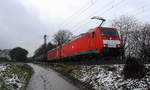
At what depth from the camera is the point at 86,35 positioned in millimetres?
20922

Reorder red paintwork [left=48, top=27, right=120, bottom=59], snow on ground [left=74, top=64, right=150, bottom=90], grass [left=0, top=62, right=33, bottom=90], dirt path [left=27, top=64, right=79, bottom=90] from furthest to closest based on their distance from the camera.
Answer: red paintwork [left=48, top=27, right=120, bottom=59], dirt path [left=27, top=64, right=79, bottom=90], grass [left=0, top=62, right=33, bottom=90], snow on ground [left=74, top=64, right=150, bottom=90]

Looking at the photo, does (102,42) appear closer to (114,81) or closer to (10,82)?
(114,81)

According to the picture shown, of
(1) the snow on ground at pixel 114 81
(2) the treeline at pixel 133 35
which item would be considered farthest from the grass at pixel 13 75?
(2) the treeline at pixel 133 35

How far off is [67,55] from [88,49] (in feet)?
28.2

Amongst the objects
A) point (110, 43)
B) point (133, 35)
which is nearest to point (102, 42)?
point (110, 43)

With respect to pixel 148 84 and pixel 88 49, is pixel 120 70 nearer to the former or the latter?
pixel 148 84

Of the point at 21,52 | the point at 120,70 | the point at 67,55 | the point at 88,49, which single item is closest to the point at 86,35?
the point at 88,49

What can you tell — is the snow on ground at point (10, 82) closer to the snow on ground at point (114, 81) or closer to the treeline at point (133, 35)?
the snow on ground at point (114, 81)

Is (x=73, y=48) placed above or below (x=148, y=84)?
above

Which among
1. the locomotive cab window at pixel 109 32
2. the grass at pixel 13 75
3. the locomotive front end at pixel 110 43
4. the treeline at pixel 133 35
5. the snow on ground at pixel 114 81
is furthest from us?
the treeline at pixel 133 35

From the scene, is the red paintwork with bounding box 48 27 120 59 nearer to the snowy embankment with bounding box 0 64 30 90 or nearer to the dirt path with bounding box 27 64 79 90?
the dirt path with bounding box 27 64 79 90

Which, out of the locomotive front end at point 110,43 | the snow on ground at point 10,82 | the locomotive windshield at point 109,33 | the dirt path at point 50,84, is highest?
the locomotive windshield at point 109,33

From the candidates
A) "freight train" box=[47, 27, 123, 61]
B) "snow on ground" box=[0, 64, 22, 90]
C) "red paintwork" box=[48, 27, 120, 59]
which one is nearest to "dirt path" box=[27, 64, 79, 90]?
"snow on ground" box=[0, 64, 22, 90]

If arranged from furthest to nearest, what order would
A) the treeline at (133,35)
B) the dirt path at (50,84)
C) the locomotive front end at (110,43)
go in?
the treeline at (133,35), the locomotive front end at (110,43), the dirt path at (50,84)
